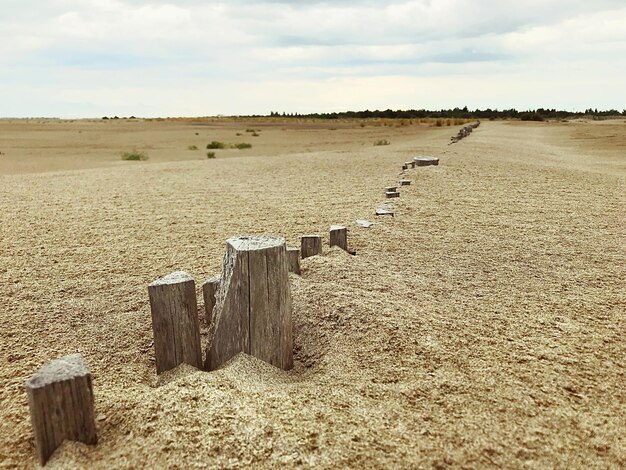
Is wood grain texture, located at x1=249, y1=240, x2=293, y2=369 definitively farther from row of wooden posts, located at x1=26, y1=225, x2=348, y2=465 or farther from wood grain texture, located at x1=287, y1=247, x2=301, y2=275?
wood grain texture, located at x1=287, y1=247, x2=301, y2=275

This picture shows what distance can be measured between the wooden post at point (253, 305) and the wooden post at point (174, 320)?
13 centimetres

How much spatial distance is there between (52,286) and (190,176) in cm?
785

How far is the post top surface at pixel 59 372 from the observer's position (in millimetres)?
2074

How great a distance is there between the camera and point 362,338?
3.21 m

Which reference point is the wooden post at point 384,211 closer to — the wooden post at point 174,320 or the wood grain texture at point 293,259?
the wood grain texture at point 293,259

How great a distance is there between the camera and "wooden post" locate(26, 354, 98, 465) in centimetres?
207

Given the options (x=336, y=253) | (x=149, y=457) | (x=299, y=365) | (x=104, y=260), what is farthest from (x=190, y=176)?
(x=149, y=457)

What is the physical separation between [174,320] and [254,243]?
0.58m

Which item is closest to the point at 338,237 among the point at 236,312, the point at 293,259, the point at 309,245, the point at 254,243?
the point at 309,245

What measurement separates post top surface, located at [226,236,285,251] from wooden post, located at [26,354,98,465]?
3.26 feet

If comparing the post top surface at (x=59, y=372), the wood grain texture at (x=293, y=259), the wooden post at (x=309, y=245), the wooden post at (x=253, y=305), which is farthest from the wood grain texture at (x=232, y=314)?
the wooden post at (x=309, y=245)

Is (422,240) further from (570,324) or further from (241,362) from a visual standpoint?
(241,362)

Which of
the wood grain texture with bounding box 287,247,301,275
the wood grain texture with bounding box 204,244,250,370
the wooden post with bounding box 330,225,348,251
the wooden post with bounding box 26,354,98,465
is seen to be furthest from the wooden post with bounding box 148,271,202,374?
the wooden post with bounding box 330,225,348,251

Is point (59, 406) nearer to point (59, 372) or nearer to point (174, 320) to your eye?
point (59, 372)
